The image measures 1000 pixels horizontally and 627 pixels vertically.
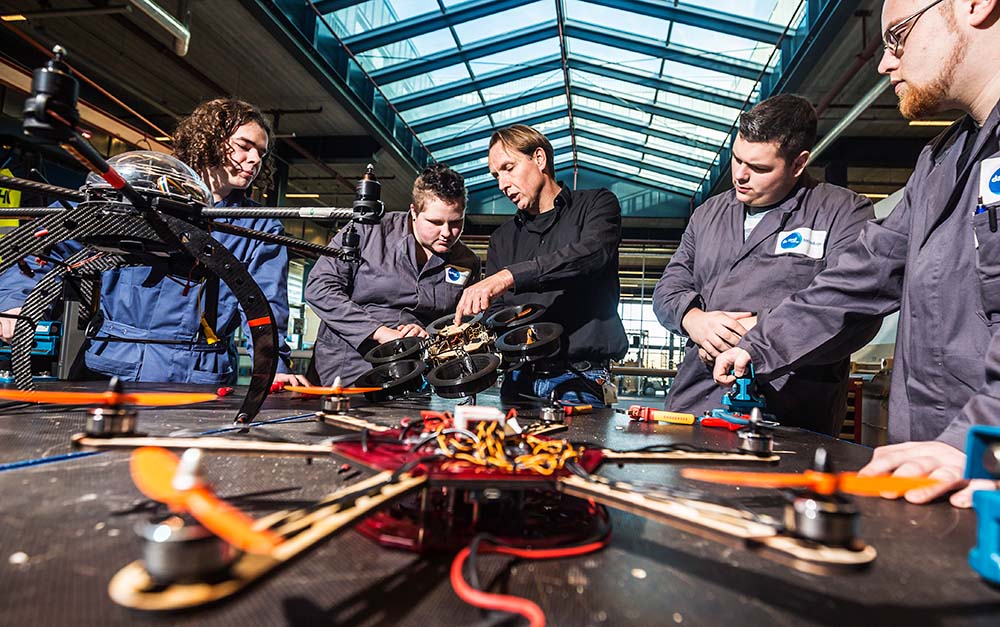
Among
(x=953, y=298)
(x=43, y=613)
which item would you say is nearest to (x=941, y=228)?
(x=953, y=298)

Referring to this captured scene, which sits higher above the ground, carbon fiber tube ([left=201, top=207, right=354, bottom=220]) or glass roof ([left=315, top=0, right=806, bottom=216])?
glass roof ([left=315, top=0, right=806, bottom=216])

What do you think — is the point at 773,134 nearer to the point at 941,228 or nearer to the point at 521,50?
the point at 941,228

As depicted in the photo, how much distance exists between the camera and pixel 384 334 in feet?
5.93

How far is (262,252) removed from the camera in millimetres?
1716

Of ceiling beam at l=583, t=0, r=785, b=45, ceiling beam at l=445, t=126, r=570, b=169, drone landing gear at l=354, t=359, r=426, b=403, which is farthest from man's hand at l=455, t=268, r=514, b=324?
ceiling beam at l=445, t=126, r=570, b=169

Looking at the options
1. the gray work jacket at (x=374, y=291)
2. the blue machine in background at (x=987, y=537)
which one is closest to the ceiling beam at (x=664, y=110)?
the gray work jacket at (x=374, y=291)

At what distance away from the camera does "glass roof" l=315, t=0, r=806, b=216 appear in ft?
17.5

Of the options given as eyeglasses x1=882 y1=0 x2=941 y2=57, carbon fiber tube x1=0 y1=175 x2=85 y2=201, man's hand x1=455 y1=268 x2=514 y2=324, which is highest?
eyeglasses x1=882 y1=0 x2=941 y2=57

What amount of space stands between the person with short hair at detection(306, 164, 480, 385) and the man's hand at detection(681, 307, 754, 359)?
0.97 m

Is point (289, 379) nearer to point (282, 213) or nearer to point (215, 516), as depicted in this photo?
point (282, 213)

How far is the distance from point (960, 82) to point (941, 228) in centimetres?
26

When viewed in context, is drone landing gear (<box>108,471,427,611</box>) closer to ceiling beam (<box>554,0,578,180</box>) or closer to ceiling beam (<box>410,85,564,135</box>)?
ceiling beam (<box>554,0,578,180</box>)

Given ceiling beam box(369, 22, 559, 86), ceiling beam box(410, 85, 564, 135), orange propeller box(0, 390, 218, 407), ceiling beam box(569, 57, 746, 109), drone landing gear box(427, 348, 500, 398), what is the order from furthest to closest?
ceiling beam box(410, 85, 564, 135) < ceiling beam box(569, 57, 746, 109) < ceiling beam box(369, 22, 559, 86) < drone landing gear box(427, 348, 500, 398) < orange propeller box(0, 390, 218, 407)

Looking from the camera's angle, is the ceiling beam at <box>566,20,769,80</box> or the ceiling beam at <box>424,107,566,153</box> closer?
the ceiling beam at <box>566,20,769,80</box>
